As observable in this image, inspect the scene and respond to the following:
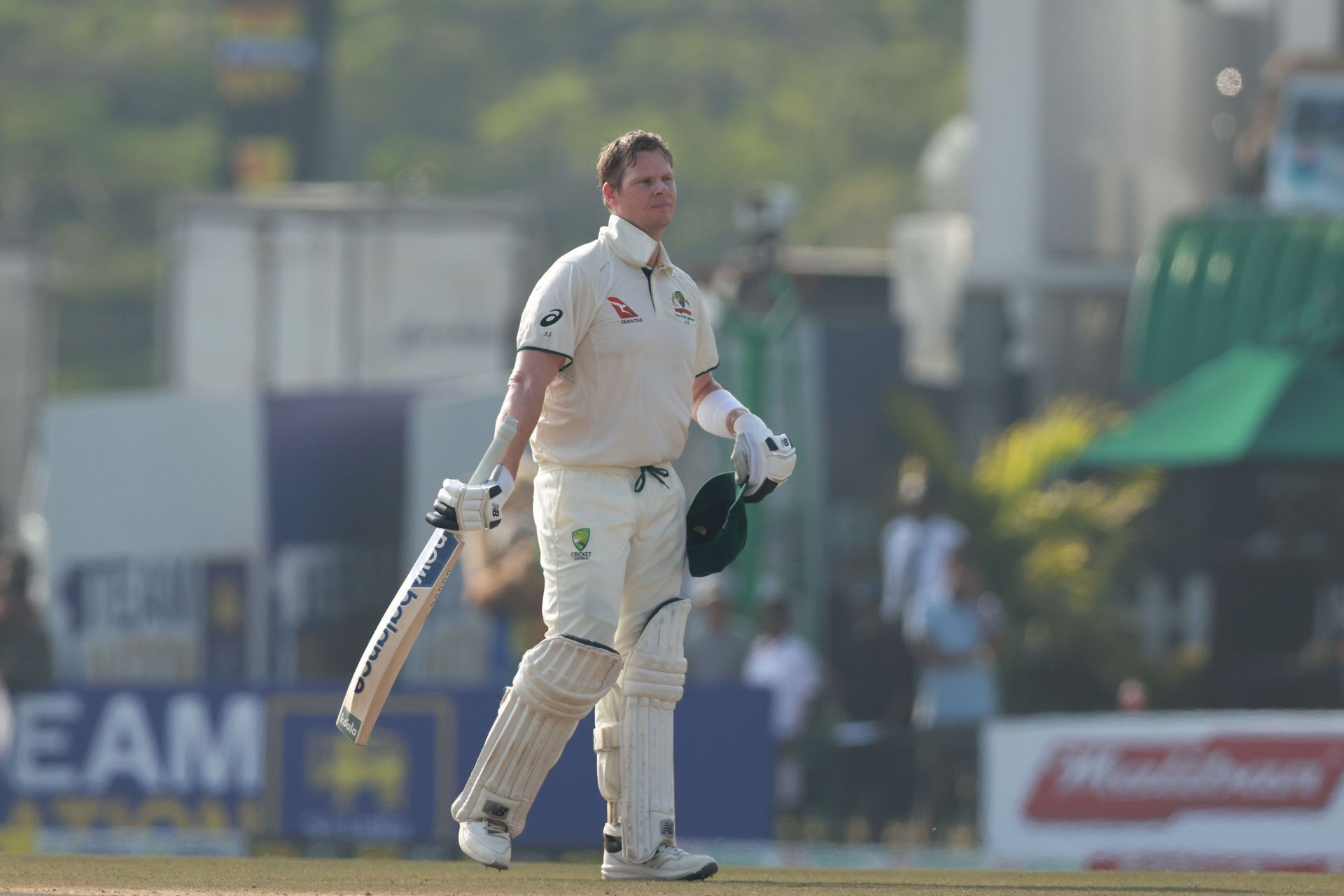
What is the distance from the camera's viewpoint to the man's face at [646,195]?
7.29m

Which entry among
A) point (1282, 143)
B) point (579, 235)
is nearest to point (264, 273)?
point (1282, 143)

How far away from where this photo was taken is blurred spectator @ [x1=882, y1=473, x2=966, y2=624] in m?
16.0

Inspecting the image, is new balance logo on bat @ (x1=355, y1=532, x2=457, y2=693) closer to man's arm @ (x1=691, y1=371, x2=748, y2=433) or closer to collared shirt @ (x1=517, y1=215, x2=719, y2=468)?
collared shirt @ (x1=517, y1=215, x2=719, y2=468)

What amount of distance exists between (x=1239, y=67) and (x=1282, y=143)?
3756mm

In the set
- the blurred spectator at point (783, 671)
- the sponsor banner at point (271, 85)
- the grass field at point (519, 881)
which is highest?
the sponsor banner at point (271, 85)

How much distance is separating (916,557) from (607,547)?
29.9 ft

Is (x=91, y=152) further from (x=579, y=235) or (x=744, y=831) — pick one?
(x=744, y=831)

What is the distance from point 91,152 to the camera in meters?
55.4

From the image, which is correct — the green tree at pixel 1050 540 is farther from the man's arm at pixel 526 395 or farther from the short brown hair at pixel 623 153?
the man's arm at pixel 526 395

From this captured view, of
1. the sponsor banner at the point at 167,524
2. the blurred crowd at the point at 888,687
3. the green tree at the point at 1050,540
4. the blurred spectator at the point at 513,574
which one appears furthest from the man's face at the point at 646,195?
the green tree at the point at 1050,540

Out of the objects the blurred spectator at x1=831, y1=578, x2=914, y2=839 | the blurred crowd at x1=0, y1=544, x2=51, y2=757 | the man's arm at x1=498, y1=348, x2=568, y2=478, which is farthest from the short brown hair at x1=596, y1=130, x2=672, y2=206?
the blurred crowd at x1=0, y1=544, x2=51, y2=757

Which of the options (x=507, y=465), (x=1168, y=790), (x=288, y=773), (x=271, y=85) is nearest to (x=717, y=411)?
(x=507, y=465)

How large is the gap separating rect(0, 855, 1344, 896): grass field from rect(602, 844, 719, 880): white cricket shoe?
56 millimetres

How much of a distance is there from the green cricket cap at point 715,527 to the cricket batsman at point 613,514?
0.05 meters
